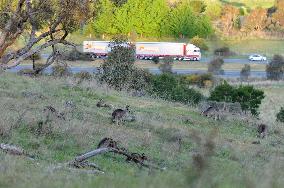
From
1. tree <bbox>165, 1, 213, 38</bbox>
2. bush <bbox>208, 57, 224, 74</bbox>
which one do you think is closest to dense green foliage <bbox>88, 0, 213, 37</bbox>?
tree <bbox>165, 1, 213, 38</bbox>

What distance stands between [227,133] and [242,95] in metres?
14.4

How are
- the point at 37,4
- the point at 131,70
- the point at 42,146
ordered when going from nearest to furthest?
the point at 42,146 → the point at 37,4 → the point at 131,70

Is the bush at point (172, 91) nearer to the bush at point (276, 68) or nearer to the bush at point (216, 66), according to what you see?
the bush at point (216, 66)

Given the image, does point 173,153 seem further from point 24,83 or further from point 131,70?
point 131,70

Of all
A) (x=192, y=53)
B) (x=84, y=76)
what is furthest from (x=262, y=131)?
(x=192, y=53)

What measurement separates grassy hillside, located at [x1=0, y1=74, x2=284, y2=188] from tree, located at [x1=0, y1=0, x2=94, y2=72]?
5.15 ft

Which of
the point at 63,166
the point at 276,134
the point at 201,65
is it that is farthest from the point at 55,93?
the point at 201,65

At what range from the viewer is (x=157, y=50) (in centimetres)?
7306

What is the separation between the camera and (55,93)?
21359 mm

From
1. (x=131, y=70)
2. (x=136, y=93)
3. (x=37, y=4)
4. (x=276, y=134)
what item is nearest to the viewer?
(x=37, y=4)

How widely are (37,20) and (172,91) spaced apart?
16.8m

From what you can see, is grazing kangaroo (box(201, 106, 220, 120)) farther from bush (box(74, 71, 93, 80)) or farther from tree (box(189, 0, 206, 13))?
tree (box(189, 0, 206, 13))

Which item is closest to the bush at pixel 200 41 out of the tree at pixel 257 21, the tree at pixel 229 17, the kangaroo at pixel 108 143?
the tree at pixel 229 17

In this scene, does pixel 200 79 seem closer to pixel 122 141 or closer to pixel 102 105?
pixel 102 105
